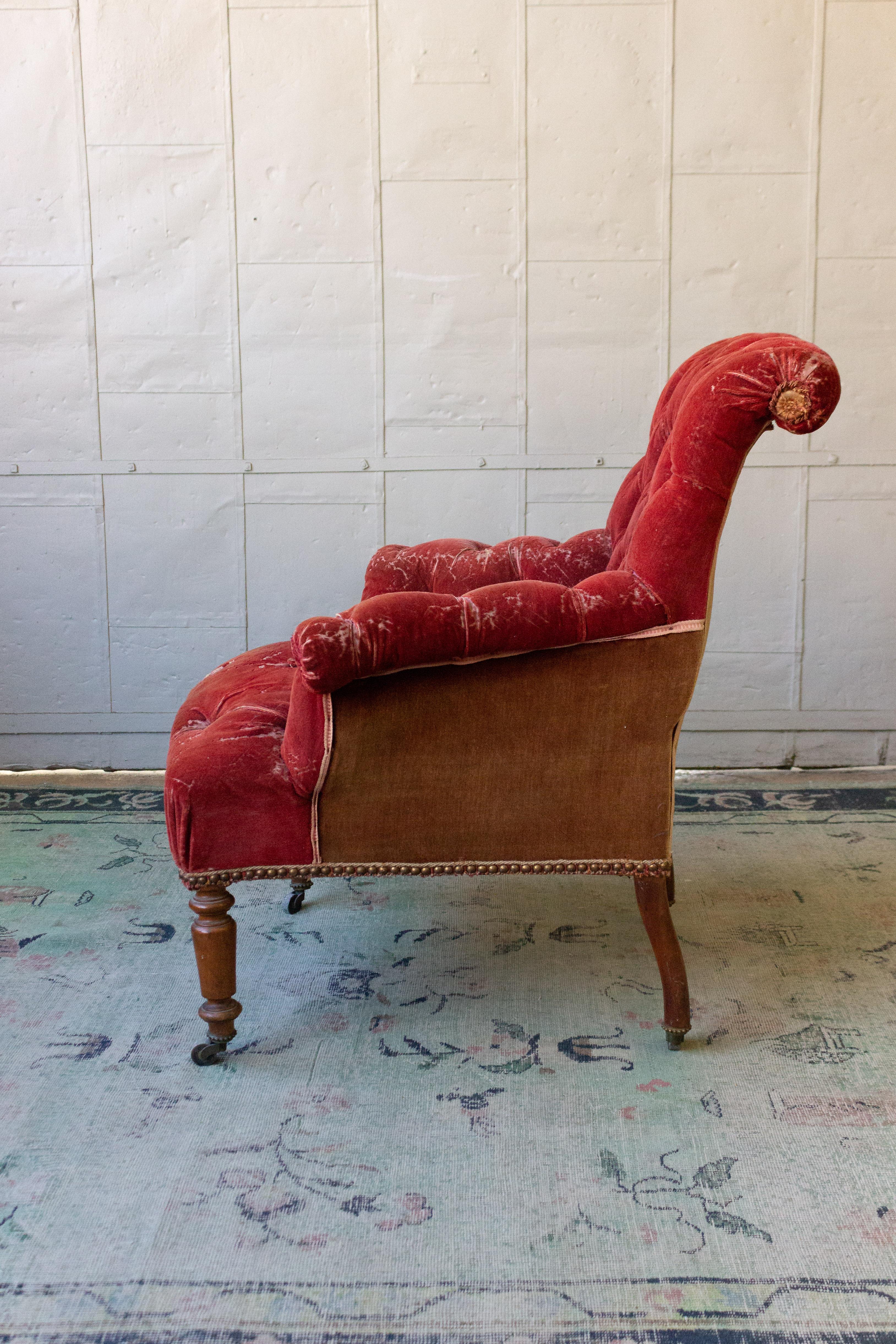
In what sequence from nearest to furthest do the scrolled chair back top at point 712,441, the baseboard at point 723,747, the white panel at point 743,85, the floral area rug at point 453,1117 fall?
the floral area rug at point 453,1117
the scrolled chair back top at point 712,441
the white panel at point 743,85
the baseboard at point 723,747

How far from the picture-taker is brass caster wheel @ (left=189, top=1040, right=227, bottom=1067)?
1.63 metres

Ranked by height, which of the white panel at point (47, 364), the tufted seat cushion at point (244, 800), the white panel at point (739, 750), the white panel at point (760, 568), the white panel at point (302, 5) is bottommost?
the white panel at point (739, 750)

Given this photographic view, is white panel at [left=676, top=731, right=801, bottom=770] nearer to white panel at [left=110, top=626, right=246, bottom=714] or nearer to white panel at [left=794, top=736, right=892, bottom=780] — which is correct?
white panel at [left=794, top=736, right=892, bottom=780]

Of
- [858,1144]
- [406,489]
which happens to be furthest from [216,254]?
[858,1144]

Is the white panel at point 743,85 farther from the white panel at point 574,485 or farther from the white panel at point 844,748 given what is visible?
the white panel at point 844,748

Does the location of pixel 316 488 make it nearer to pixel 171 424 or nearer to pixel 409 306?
pixel 171 424

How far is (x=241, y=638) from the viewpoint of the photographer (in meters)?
A: 3.12

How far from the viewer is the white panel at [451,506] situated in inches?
119

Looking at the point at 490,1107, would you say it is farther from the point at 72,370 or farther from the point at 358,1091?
the point at 72,370

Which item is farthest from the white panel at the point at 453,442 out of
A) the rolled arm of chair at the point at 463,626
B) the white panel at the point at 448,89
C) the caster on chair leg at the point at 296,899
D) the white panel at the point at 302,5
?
the rolled arm of chair at the point at 463,626

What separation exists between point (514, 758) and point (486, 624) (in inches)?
9.4

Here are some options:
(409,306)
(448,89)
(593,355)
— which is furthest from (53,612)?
(448,89)

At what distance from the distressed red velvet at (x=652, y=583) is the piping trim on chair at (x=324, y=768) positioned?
52mm

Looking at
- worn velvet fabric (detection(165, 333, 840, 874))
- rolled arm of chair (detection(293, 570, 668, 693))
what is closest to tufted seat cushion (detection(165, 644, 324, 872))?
worn velvet fabric (detection(165, 333, 840, 874))
